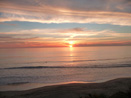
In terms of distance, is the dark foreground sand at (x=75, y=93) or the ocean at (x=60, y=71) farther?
the ocean at (x=60, y=71)

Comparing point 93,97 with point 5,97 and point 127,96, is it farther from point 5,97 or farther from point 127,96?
point 5,97

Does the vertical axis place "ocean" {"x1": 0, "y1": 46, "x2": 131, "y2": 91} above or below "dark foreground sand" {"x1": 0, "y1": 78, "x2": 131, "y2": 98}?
below

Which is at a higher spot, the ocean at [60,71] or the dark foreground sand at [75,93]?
the dark foreground sand at [75,93]

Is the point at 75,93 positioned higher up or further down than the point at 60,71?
higher up

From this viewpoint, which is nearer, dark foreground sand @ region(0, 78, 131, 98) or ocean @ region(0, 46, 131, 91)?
dark foreground sand @ region(0, 78, 131, 98)

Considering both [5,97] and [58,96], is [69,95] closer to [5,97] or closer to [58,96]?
[58,96]

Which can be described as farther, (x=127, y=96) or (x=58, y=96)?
(x=58, y=96)

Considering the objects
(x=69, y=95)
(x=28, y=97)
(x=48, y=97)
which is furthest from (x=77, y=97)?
(x=28, y=97)

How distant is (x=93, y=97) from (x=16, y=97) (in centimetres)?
638

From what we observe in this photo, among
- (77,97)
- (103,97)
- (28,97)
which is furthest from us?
(28,97)

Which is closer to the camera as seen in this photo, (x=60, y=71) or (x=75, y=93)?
(x=75, y=93)

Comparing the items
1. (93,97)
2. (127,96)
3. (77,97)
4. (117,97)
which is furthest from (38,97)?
(127,96)

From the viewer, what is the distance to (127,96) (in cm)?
895

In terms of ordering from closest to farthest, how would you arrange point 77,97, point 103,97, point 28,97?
point 103,97 → point 77,97 → point 28,97
